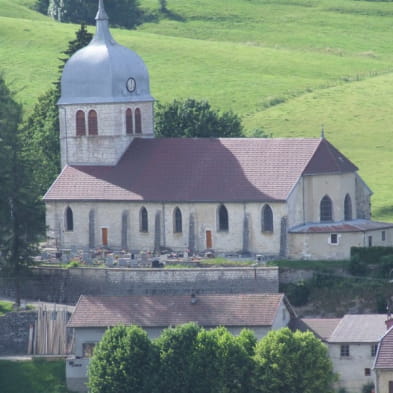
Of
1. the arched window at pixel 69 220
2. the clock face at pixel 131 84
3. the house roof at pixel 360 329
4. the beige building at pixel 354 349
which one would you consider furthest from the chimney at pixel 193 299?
the clock face at pixel 131 84

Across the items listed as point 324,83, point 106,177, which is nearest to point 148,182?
point 106,177

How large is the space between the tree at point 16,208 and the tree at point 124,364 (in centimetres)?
1414

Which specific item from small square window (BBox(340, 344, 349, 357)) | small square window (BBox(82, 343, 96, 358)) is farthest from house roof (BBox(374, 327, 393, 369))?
small square window (BBox(82, 343, 96, 358))

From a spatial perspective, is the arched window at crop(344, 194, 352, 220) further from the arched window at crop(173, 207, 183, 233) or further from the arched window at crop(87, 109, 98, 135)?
the arched window at crop(87, 109, 98, 135)

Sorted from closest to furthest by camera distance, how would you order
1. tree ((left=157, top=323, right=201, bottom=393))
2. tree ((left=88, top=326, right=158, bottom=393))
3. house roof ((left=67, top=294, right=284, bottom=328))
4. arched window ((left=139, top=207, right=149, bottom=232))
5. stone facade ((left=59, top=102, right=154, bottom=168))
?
tree ((left=157, top=323, right=201, bottom=393)), tree ((left=88, top=326, right=158, bottom=393)), house roof ((left=67, top=294, right=284, bottom=328)), arched window ((left=139, top=207, right=149, bottom=232)), stone facade ((left=59, top=102, right=154, bottom=168))

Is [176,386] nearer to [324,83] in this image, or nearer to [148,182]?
[148,182]

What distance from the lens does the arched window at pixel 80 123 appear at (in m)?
135

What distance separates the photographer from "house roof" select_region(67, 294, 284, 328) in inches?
4488

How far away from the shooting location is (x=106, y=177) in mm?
132625

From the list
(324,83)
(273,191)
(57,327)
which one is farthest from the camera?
(324,83)

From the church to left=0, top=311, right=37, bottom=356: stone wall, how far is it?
42.4ft

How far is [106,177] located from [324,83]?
154 ft

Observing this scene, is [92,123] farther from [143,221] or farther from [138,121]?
[143,221]

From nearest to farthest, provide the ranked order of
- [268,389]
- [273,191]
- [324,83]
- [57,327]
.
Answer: [268,389]
[57,327]
[273,191]
[324,83]
